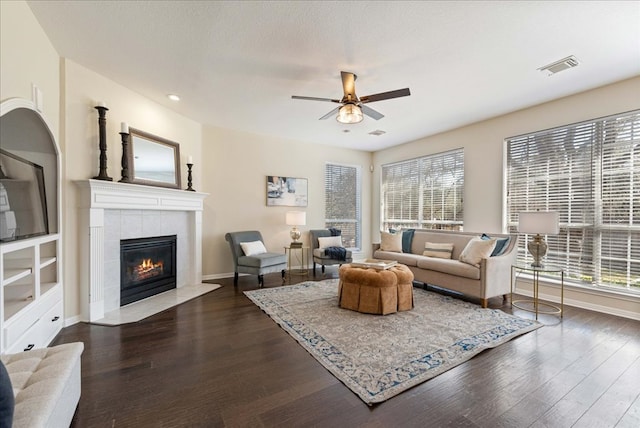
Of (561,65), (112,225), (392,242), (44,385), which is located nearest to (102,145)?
(112,225)

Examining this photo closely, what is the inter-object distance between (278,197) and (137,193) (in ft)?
8.63

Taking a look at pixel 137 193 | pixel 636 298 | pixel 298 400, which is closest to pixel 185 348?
pixel 298 400

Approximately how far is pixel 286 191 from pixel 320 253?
1479 mm

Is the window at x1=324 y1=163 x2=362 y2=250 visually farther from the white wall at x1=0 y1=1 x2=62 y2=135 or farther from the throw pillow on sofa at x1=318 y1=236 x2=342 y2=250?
the white wall at x1=0 y1=1 x2=62 y2=135

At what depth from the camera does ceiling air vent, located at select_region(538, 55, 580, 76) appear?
9.10ft

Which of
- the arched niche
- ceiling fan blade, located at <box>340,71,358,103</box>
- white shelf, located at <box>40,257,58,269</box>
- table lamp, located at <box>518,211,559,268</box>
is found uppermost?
ceiling fan blade, located at <box>340,71,358,103</box>

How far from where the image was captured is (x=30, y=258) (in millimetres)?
2141

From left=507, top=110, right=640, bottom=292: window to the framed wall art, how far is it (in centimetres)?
389

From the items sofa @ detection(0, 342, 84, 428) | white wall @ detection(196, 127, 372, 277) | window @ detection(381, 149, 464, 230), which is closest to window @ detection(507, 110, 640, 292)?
window @ detection(381, 149, 464, 230)

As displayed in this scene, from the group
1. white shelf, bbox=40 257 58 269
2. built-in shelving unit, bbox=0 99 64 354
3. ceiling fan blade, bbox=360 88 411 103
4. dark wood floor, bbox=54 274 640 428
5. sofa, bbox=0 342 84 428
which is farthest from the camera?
ceiling fan blade, bbox=360 88 411 103

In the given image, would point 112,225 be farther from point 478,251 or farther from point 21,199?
point 478,251

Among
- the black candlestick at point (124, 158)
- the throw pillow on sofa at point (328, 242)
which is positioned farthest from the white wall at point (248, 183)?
the black candlestick at point (124, 158)

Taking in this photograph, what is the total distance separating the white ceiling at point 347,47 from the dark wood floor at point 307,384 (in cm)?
277

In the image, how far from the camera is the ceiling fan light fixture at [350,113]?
300 centimetres
